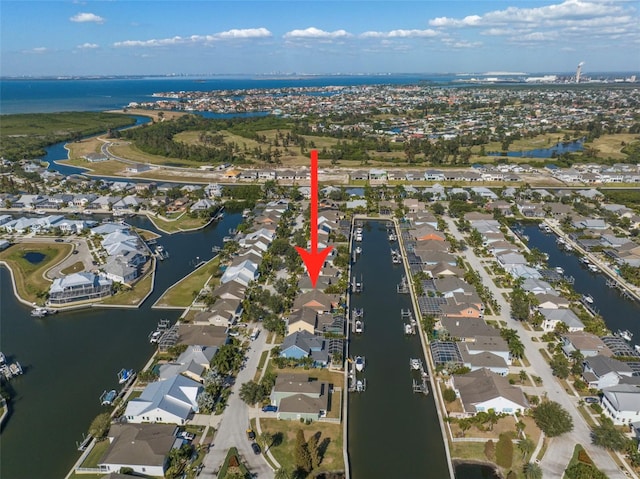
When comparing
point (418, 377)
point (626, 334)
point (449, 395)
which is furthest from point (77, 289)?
point (626, 334)

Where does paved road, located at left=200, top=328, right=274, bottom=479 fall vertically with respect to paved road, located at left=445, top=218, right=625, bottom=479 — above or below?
above

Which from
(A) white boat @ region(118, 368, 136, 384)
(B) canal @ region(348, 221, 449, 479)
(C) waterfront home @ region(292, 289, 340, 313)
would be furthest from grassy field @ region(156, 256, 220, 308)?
(B) canal @ region(348, 221, 449, 479)

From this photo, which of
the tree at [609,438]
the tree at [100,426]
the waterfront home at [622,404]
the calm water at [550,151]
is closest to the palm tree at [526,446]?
the tree at [609,438]

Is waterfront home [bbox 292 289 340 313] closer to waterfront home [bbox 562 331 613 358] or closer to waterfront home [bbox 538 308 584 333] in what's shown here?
waterfront home [bbox 538 308 584 333]

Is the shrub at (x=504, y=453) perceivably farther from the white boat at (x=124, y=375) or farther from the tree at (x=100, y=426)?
the white boat at (x=124, y=375)

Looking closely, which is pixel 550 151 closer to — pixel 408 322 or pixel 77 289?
pixel 408 322

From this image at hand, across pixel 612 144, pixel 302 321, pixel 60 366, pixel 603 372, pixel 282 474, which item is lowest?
pixel 612 144
